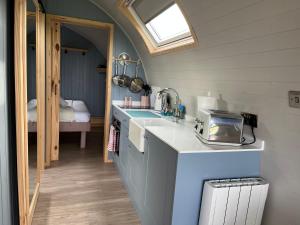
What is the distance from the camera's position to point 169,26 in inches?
105

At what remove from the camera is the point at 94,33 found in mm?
4883

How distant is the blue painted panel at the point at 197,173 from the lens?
1.44 m

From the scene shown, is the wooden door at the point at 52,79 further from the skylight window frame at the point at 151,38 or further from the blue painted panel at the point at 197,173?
the blue painted panel at the point at 197,173

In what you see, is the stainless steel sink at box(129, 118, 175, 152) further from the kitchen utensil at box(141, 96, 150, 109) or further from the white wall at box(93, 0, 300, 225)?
the kitchen utensil at box(141, 96, 150, 109)

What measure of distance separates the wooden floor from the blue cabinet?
1.80ft

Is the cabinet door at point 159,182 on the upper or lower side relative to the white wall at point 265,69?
lower

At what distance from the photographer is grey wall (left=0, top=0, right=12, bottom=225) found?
4.20ft

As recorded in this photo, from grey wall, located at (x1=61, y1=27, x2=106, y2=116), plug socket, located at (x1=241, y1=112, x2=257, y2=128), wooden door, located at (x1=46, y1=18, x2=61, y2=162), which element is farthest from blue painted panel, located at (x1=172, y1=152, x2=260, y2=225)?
grey wall, located at (x1=61, y1=27, x2=106, y2=116)

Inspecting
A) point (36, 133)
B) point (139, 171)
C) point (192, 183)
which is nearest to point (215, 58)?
point (192, 183)

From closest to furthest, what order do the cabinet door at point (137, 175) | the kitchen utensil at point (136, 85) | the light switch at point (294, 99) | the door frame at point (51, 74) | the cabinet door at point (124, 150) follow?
the light switch at point (294, 99)
the cabinet door at point (137, 175)
the cabinet door at point (124, 150)
the door frame at point (51, 74)
the kitchen utensil at point (136, 85)

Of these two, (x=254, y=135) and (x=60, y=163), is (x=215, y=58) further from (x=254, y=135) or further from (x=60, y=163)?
(x=60, y=163)

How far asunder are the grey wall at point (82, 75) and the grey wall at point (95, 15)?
277cm

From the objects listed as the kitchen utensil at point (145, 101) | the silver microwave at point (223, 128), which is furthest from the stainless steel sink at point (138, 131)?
the kitchen utensil at point (145, 101)

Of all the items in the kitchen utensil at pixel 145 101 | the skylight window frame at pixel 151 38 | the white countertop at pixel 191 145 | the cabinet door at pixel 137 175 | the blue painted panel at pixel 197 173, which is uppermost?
the skylight window frame at pixel 151 38
